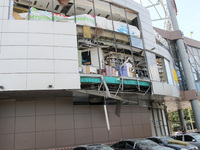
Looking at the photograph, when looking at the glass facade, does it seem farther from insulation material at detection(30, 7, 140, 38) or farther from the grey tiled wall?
the grey tiled wall

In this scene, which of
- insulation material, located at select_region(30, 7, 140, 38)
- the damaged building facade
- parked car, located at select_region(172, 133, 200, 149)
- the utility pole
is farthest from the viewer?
the utility pole

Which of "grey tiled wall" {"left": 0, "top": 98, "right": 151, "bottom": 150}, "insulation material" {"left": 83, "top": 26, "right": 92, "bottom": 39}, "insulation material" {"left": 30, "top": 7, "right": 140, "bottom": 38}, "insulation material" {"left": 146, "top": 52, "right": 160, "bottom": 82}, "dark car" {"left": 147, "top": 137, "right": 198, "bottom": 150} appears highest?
"insulation material" {"left": 30, "top": 7, "right": 140, "bottom": 38}

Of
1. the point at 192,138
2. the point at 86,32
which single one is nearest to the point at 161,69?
the point at 192,138

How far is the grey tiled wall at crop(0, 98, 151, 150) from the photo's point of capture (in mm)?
12539

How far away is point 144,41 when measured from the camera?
17875mm

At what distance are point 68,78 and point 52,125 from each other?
13.7 ft

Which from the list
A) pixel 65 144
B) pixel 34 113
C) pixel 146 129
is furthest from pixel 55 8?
pixel 146 129

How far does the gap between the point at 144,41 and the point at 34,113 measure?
39.6ft

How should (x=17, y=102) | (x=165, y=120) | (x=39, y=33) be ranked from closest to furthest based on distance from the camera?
1. (x=39, y=33)
2. (x=17, y=102)
3. (x=165, y=120)

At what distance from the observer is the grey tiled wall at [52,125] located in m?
12.5

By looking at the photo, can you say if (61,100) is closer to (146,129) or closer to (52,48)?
(52,48)

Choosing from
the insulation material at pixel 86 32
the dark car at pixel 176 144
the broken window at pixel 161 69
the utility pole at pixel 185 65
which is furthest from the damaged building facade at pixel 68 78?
the utility pole at pixel 185 65

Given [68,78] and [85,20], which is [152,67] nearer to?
[85,20]

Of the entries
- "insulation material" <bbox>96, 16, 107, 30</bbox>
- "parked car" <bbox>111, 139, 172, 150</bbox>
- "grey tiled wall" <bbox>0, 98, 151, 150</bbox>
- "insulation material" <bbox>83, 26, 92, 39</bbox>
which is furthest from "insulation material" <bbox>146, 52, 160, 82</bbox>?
"parked car" <bbox>111, 139, 172, 150</bbox>
